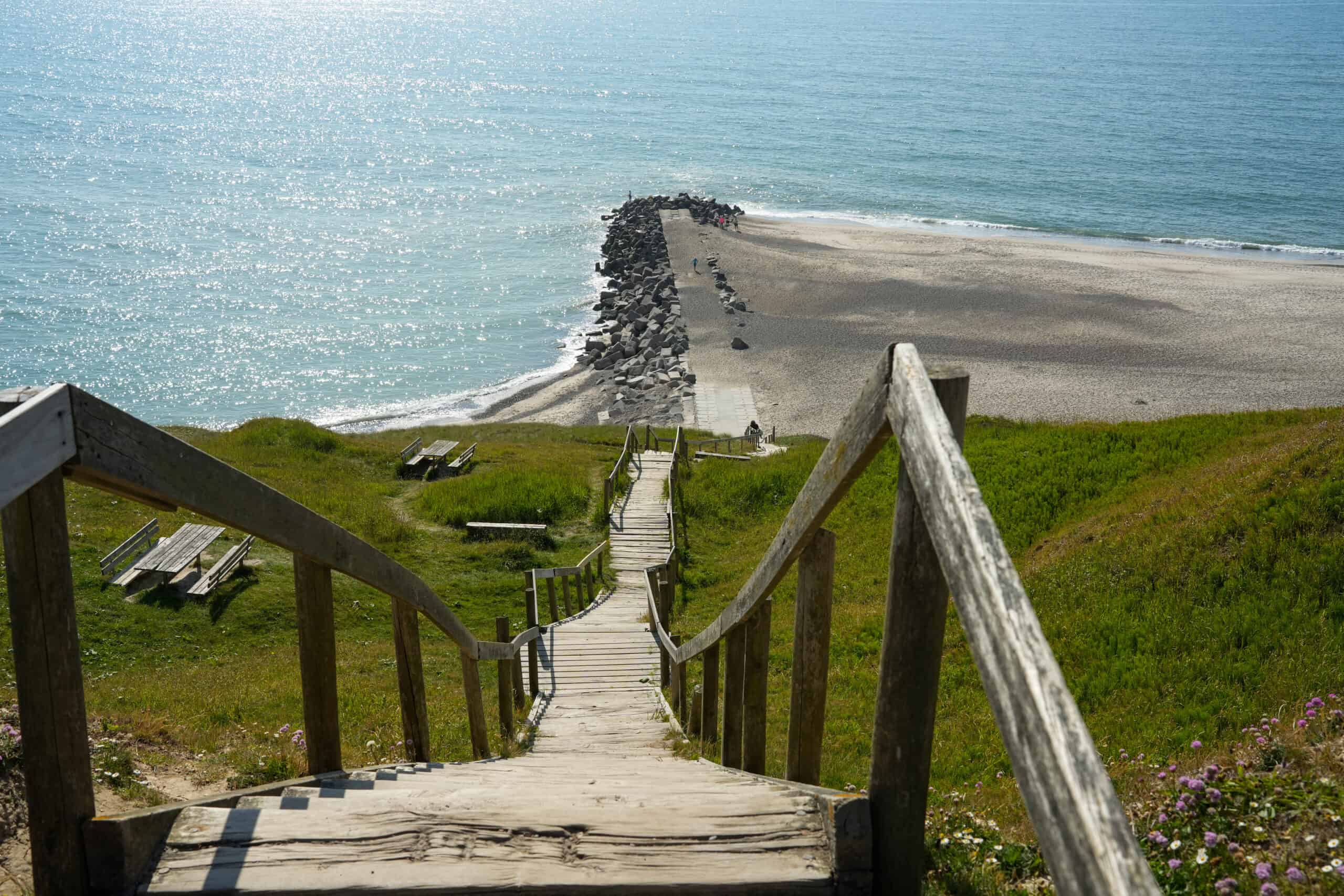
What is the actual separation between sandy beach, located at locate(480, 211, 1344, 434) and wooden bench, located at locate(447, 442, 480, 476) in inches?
543

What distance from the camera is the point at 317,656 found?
3.61 m

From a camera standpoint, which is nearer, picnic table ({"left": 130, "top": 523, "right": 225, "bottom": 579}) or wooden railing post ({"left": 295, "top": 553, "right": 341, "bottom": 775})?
wooden railing post ({"left": 295, "top": 553, "right": 341, "bottom": 775})

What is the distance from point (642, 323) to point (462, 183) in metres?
45.8

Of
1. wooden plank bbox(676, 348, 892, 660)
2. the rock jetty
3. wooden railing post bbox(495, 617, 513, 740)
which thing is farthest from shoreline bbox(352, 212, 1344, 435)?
wooden plank bbox(676, 348, 892, 660)

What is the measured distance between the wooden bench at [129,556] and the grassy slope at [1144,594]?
844 centimetres

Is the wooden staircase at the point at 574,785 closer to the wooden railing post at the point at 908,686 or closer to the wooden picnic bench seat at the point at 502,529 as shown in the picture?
the wooden railing post at the point at 908,686

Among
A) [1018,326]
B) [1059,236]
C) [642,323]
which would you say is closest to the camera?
[1018,326]

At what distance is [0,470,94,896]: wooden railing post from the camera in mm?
2455

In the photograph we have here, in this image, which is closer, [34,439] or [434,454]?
[34,439]

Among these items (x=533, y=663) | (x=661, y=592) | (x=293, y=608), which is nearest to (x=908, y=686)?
(x=533, y=663)

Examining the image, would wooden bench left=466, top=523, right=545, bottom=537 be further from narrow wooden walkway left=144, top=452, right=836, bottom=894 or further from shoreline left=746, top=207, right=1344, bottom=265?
shoreline left=746, top=207, right=1344, bottom=265

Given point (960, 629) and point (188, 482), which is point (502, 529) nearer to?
point (960, 629)

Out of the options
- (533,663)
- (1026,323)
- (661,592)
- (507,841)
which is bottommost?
(661,592)

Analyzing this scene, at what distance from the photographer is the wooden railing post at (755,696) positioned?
14.2 ft
